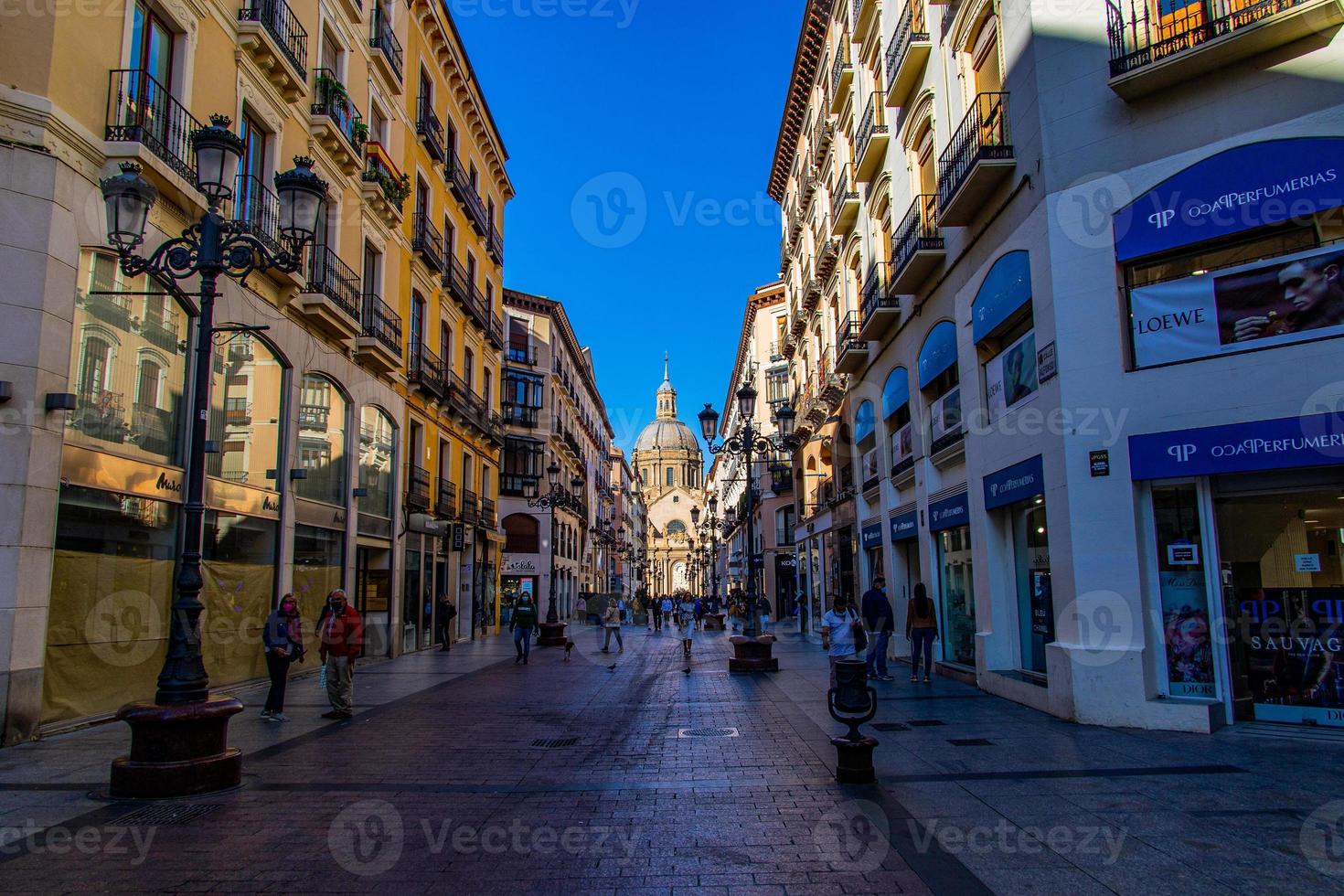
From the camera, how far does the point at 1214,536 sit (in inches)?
385

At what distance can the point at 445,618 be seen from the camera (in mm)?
24891

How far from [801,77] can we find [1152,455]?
23.4 meters

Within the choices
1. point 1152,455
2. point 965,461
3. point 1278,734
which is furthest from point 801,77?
point 1278,734

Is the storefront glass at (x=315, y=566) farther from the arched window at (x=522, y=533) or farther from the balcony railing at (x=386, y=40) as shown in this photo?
the arched window at (x=522, y=533)

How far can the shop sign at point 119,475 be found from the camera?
1017 cm

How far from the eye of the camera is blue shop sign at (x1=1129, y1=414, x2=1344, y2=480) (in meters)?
8.88

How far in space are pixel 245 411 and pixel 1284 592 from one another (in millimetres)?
15222

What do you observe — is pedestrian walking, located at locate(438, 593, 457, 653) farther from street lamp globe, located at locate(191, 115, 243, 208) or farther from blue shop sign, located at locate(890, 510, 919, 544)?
street lamp globe, located at locate(191, 115, 243, 208)

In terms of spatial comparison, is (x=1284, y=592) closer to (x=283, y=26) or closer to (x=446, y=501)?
(x=283, y=26)

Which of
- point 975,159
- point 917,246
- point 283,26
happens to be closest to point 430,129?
point 283,26

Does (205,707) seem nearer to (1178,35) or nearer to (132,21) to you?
(132,21)

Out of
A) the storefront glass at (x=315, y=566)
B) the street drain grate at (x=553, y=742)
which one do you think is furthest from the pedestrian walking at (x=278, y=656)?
the storefront glass at (x=315, y=566)

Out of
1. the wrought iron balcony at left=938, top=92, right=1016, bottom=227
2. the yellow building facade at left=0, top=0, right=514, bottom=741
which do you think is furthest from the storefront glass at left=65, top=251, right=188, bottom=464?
the wrought iron balcony at left=938, top=92, right=1016, bottom=227

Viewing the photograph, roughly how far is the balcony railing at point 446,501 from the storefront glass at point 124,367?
43.6 ft
